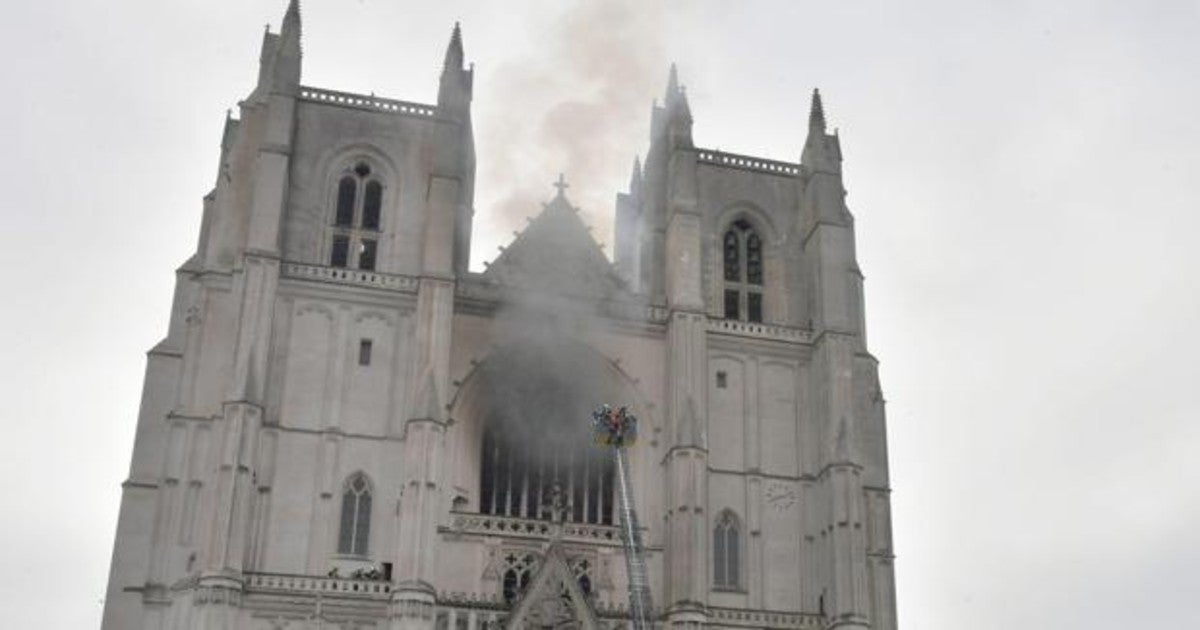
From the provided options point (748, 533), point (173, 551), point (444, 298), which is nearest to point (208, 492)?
point (173, 551)

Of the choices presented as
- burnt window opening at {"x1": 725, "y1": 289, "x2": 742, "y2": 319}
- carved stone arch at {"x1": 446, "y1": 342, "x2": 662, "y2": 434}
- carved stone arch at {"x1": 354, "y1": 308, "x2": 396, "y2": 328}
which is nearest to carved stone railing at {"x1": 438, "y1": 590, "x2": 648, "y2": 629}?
carved stone arch at {"x1": 446, "y1": 342, "x2": 662, "y2": 434}

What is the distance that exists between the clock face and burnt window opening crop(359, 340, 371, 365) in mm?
12230

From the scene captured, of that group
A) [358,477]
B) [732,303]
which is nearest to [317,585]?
[358,477]

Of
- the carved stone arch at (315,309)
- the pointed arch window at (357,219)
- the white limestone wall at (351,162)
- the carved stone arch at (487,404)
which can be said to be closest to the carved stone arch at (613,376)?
the carved stone arch at (487,404)

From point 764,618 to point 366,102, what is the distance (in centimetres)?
1972

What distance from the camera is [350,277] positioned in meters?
41.5

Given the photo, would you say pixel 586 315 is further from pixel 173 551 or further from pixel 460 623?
pixel 173 551

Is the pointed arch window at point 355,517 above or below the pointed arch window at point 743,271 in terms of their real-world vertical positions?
below

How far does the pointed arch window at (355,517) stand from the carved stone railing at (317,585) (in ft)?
4.14

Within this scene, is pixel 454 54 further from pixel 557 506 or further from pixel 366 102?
pixel 557 506

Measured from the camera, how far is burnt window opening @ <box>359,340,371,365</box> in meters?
40.8

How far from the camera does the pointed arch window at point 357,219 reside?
140ft

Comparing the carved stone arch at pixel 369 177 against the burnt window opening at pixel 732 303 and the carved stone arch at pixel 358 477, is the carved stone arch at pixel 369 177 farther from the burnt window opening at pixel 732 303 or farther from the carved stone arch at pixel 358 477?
the burnt window opening at pixel 732 303

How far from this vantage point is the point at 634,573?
39219mm
